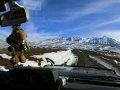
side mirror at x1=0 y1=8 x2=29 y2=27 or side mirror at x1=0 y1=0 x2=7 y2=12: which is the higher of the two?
side mirror at x1=0 y1=0 x2=7 y2=12

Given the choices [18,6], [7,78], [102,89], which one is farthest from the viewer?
[7,78]

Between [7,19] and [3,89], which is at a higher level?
[7,19]

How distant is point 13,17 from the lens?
251 centimetres

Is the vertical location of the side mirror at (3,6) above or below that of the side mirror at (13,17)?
above

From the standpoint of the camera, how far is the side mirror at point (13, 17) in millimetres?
2480

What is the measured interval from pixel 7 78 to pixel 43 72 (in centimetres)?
79

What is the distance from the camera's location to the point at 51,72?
9.18ft

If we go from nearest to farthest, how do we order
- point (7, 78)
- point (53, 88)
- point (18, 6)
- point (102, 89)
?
point (18, 6) → point (102, 89) → point (53, 88) → point (7, 78)

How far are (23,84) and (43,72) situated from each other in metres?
0.36

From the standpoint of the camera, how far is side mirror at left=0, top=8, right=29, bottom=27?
2.48 metres

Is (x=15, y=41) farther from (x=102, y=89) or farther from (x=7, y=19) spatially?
(x=102, y=89)

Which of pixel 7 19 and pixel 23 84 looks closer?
pixel 7 19

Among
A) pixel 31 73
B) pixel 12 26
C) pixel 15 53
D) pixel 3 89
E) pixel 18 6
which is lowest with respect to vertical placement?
pixel 3 89

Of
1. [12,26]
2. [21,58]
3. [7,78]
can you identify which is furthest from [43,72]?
[7,78]
